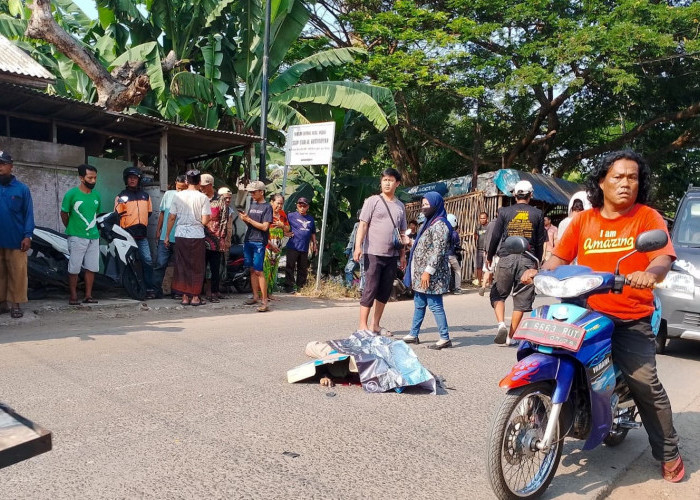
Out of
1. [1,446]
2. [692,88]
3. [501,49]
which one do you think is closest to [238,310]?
[1,446]

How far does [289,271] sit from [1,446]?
1063 centimetres

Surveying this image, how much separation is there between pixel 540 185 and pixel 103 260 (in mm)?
14490

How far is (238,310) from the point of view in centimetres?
899

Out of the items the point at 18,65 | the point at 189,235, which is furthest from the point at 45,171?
the point at 189,235

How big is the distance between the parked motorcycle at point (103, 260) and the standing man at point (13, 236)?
0.91m

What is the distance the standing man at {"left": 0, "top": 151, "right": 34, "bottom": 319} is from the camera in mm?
7176

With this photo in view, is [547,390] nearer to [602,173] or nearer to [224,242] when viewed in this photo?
[602,173]

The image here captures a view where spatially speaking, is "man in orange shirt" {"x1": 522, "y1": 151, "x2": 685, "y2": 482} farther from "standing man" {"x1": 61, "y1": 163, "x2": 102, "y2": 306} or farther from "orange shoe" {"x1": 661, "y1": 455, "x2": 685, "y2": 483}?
"standing man" {"x1": 61, "y1": 163, "x2": 102, "y2": 306}

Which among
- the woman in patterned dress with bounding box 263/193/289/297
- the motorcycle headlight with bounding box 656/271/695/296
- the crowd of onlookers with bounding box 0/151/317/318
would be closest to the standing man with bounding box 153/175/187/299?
the crowd of onlookers with bounding box 0/151/317/318

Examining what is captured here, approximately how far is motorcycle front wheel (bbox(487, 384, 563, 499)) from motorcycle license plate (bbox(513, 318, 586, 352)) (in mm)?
234

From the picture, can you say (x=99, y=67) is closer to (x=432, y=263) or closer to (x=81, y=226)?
(x=81, y=226)

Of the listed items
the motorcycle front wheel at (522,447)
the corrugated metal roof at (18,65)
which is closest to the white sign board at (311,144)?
the corrugated metal roof at (18,65)

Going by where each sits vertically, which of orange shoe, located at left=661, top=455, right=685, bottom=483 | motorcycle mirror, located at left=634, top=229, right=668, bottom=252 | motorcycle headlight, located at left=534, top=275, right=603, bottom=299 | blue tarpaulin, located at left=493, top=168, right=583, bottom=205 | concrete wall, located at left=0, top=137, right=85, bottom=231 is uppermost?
blue tarpaulin, located at left=493, top=168, right=583, bottom=205

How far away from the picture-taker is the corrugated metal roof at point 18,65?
8.21 metres
